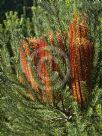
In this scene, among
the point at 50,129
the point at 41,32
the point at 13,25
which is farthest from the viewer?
the point at 41,32

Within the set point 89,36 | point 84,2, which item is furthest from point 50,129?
point 84,2

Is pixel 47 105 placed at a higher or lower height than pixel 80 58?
lower

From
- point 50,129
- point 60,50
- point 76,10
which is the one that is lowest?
point 50,129

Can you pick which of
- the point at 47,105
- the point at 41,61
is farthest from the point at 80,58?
the point at 47,105

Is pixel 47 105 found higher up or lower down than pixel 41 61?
lower down

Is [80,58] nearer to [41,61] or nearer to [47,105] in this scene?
[41,61]

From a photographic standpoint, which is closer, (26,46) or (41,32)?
(26,46)

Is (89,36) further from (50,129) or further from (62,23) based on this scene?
(50,129)

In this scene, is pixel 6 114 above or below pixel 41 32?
below
